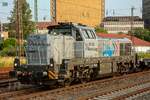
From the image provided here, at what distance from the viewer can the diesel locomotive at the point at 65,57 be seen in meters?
→ 19.7

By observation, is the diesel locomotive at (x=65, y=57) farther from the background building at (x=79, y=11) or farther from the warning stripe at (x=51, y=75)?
the background building at (x=79, y=11)

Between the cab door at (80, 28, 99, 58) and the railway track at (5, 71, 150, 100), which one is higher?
the cab door at (80, 28, 99, 58)

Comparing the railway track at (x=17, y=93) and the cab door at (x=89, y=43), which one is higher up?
the cab door at (x=89, y=43)

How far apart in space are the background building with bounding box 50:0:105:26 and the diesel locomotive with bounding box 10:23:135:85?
14125 centimetres

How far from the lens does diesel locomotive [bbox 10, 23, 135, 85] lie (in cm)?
1970

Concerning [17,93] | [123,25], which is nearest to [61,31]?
[17,93]

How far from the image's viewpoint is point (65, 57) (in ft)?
68.8

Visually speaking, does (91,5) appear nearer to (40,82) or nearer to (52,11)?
(52,11)

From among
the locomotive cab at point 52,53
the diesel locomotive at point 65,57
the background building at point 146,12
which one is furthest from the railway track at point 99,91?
the background building at point 146,12

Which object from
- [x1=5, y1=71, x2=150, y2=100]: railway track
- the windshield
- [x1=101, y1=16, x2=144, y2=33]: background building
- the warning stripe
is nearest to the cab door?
the windshield

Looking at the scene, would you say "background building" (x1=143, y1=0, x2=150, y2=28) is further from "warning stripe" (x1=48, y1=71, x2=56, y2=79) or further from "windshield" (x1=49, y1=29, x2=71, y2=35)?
"warning stripe" (x1=48, y1=71, x2=56, y2=79)

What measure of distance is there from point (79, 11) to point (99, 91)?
164 meters

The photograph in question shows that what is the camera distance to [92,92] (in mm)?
18938

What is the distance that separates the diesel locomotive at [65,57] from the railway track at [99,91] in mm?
751
